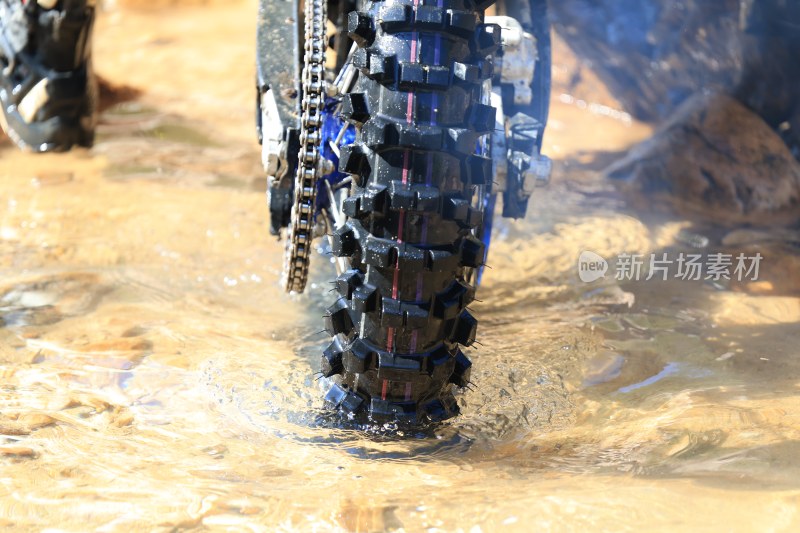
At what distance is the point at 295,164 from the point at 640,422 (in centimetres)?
91

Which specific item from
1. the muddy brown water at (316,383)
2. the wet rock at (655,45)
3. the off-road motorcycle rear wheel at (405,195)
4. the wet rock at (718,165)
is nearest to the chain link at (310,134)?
the off-road motorcycle rear wheel at (405,195)

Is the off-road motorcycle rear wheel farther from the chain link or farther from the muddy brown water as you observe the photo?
the muddy brown water

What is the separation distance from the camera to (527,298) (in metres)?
2.88

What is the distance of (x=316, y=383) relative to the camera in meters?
2.12

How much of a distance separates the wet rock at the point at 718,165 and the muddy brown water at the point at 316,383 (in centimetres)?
23

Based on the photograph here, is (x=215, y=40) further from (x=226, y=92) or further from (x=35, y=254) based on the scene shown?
(x=35, y=254)

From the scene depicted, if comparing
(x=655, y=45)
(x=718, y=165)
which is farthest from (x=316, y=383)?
(x=655, y=45)

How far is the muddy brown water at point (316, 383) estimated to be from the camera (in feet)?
5.16

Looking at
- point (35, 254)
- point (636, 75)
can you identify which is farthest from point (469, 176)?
point (636, 75)

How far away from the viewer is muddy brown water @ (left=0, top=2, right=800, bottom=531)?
1574 mm

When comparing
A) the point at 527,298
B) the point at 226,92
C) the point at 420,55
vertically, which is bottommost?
the point at 527,298

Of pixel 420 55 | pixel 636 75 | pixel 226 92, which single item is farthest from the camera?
pixel 226 92

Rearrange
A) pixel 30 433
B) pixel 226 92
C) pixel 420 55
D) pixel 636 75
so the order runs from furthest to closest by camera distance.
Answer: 1. pixel 226 92
2. pixel 636 75
3. pixel 30 433
4. pixel 420 55

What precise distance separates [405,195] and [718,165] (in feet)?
8.59
